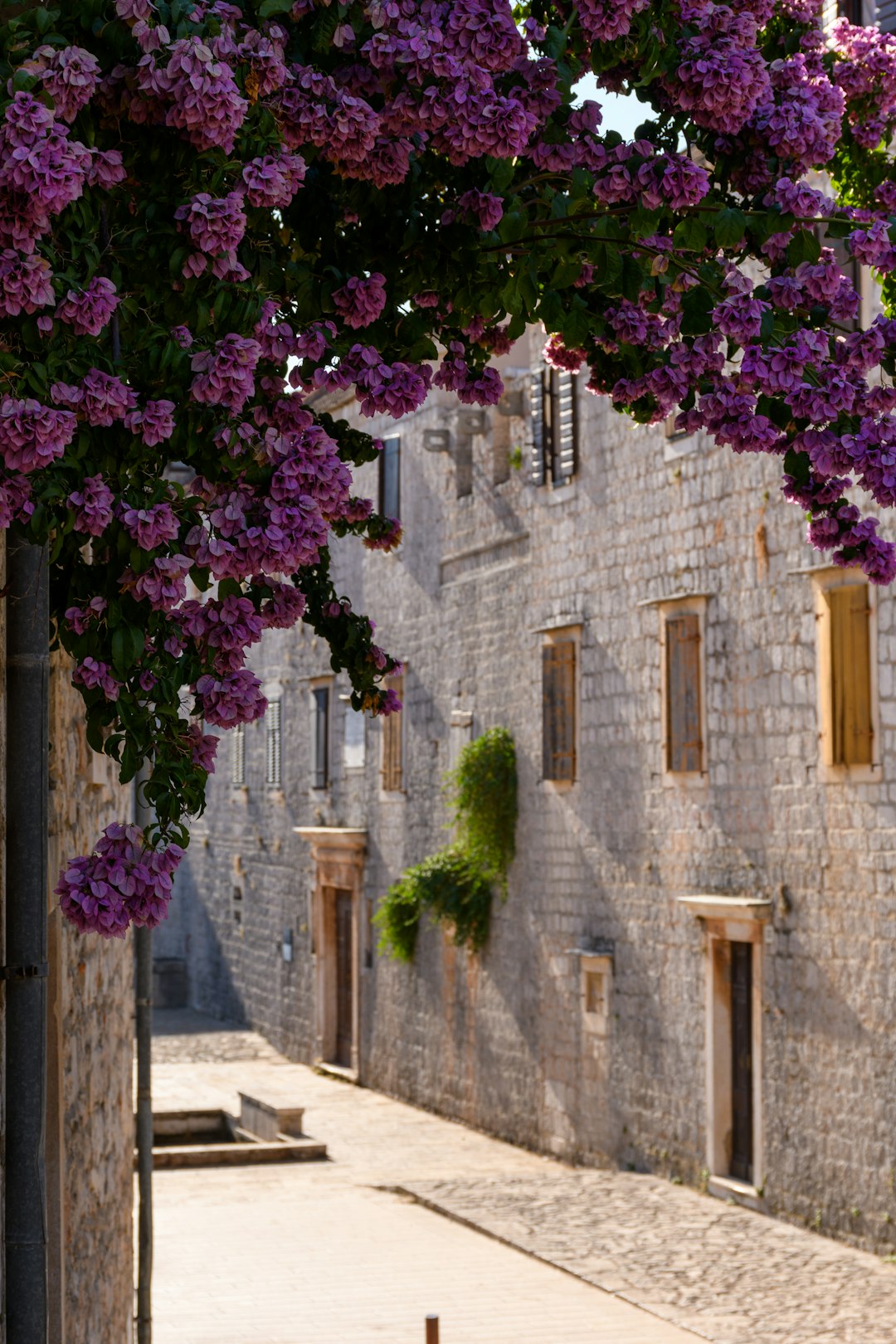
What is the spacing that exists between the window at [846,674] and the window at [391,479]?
10703mm

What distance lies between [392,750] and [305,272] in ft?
63.4

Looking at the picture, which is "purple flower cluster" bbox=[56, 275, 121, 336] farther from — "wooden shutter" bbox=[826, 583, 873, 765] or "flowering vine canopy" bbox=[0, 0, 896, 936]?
"wooden shutter" bbox=[826, 583, 873, 765]

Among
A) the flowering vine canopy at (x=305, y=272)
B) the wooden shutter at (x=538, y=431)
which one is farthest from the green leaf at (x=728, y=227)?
the wooden shutter at (x=538, y=431)

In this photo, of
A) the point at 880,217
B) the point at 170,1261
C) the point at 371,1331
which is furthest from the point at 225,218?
the point at 170,1261

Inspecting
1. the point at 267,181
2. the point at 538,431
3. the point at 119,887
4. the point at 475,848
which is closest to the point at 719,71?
the point at 267,181

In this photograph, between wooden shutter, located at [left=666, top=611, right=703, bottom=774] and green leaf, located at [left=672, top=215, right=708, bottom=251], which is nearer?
green leaf, located at [left=672, top=215, right=708, bottom=251]

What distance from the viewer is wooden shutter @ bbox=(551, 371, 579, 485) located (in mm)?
18453

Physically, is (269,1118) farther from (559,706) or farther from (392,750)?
(392,750)

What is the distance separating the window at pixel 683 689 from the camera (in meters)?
15.7

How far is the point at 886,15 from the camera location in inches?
522

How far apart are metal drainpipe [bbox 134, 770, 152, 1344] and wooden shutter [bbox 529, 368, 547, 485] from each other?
961cm

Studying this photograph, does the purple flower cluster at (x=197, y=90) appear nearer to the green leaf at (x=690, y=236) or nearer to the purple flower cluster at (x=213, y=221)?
the purple flower cluster at (x=213, y=221)

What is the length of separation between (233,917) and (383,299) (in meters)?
27.1

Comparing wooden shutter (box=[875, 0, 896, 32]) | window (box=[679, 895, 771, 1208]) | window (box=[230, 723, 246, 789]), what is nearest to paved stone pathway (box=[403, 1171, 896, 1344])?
window (box=[679, 895, 771, 1208])
